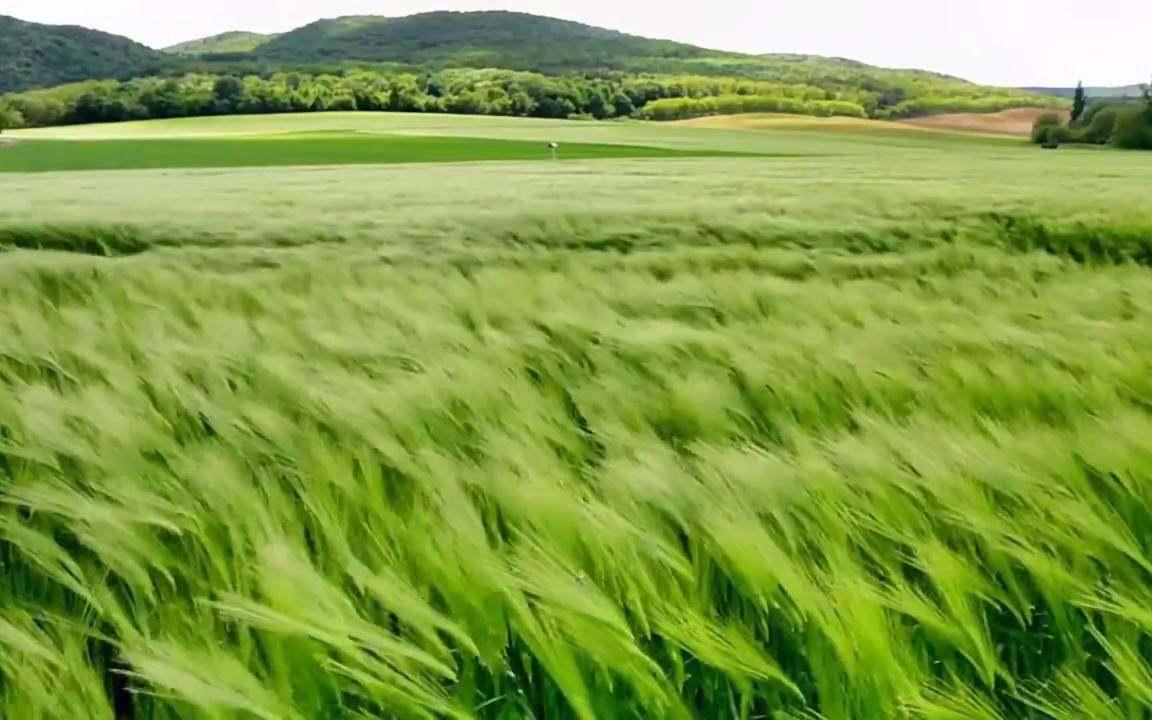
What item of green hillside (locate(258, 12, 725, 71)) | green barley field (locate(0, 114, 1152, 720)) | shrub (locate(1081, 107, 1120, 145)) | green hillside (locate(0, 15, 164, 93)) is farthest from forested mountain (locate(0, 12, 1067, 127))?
green barley field (locate(0, 114, 1152, 720))

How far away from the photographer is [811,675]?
1.58ft

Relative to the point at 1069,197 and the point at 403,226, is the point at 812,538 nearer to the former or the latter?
the point at 403,226

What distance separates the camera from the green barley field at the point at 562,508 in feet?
1.47

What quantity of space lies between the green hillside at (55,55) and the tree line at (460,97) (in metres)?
0.13

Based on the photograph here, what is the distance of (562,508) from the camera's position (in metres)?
0.51

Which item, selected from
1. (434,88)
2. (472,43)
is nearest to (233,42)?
(472,43)

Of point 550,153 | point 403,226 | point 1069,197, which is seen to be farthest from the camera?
point 550,153

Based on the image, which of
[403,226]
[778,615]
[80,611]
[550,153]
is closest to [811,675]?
[778,615]

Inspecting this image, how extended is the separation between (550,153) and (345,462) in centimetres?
862

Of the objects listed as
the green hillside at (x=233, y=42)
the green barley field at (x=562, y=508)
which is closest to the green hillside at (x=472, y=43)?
the green hillside at (x=233, y=42)

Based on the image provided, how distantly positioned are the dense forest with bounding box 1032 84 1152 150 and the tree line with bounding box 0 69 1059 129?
0.42 m

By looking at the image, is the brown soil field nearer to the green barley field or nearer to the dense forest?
the dense forest

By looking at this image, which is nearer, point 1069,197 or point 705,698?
point 705,698

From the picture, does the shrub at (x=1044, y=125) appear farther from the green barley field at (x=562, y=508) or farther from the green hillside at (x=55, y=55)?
the green barley field at (x=562, y=508)
